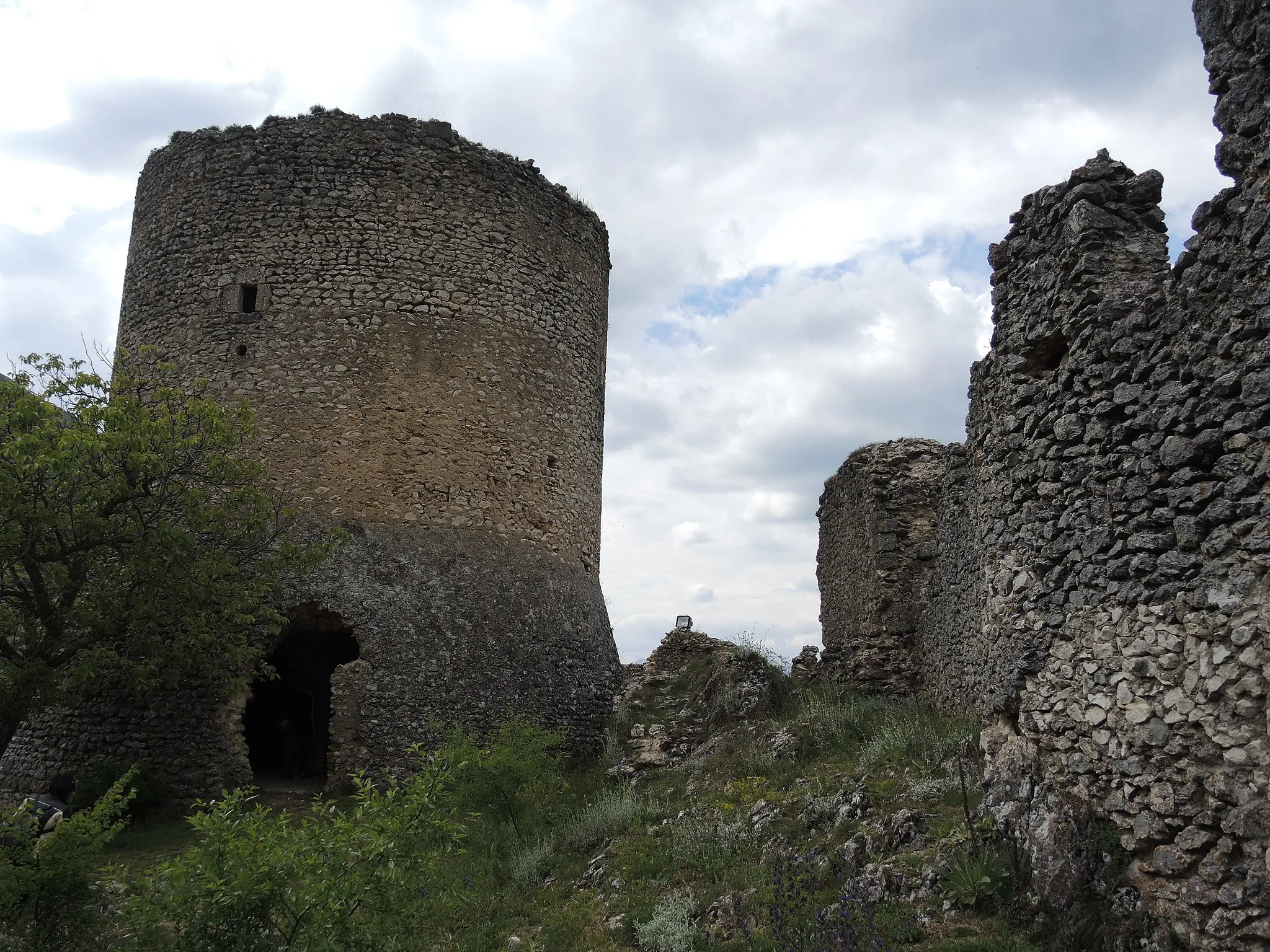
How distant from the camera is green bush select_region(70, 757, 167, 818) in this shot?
954 cm

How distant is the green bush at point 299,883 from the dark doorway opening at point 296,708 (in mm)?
7522

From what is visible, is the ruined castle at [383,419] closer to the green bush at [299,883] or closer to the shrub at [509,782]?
the shrub at [509,782]

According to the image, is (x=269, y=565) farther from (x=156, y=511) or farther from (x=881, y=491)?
(x=881, y=491)

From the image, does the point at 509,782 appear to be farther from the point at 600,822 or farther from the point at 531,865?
the point at 531,865

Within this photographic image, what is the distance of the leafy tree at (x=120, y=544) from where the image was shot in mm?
8156

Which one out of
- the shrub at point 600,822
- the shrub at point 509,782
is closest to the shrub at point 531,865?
the shrub at point 600,822

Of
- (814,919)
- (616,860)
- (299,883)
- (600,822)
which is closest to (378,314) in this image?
(600,822)

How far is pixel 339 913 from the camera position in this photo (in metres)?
3.99

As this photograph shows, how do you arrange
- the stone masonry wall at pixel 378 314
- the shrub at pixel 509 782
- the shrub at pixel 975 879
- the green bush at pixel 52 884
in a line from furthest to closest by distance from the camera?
the stone masonry wall at pixel 378 314, the shrub at pixel 509 782, the green bush at pixel 52 884, the shrub at pixel 975 879

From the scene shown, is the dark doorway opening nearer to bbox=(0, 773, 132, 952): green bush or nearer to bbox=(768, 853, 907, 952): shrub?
bbox=(0, 773, 132, 952): green bush

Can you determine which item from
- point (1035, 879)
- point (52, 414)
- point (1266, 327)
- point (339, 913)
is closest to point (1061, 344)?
point (1266, 327)

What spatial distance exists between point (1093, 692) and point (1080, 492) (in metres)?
1.14

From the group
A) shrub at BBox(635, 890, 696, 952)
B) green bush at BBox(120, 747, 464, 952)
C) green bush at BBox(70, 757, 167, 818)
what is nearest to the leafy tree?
green bush at BBox(70, 757, 167, 818)

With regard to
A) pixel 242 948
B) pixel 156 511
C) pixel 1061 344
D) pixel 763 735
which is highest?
pixel 1061 344
